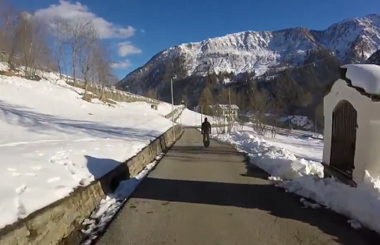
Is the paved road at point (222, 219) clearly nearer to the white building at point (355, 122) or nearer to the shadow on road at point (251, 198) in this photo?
the shadow on road at point (251, 198)

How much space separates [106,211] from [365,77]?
19.3 ft

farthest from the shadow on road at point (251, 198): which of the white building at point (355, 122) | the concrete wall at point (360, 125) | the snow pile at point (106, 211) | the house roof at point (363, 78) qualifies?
the house roof at point (363, 78)

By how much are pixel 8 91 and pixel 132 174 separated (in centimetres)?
2693

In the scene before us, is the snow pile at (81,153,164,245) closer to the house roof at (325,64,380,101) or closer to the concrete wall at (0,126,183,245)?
the concrete wall at (0,126,183,245)

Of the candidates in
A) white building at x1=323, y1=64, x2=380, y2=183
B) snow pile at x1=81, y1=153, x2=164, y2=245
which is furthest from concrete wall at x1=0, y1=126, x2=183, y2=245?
white building at x1=323, y1=64, x2=380, y2=183

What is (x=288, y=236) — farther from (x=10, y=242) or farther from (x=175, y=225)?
(x=10, y=242)

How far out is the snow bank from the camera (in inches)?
222

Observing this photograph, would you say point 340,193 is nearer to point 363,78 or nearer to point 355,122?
point 355,122

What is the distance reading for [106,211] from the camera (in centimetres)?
611

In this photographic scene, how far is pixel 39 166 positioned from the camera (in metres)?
6.49

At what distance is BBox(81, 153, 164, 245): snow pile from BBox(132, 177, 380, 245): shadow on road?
1.16ft

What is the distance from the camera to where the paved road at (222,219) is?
441cm

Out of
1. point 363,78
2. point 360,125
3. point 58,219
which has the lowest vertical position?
point 58,219

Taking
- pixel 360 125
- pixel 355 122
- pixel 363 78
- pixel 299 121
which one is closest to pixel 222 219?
pixel 360 125
